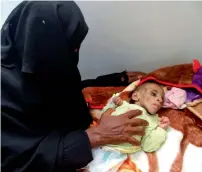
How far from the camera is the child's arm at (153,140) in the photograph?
4.85 feet

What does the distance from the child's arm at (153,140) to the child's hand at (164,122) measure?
4cm

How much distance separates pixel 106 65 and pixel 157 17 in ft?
1.32

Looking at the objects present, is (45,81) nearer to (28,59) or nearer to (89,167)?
(28,59)

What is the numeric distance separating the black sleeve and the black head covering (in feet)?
1.33

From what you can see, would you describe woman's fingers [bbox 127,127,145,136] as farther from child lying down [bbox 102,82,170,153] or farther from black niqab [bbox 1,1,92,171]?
black niqab [bbox 1,1,92,171]

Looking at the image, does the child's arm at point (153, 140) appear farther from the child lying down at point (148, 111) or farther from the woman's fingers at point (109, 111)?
the woman's fingers at point (109, 111)

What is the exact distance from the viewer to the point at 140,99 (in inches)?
62.8

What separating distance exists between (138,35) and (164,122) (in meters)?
0.53

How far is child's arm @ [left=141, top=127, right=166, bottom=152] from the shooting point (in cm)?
148

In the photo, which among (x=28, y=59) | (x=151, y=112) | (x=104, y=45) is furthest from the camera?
(x=104, y=45)

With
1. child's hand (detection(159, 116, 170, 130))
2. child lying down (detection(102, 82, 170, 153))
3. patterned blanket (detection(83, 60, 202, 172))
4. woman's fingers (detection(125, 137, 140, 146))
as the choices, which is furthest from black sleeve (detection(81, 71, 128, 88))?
woman's fingers (detection(125, 137, 140, 146))

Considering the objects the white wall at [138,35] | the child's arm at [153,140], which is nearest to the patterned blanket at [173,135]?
the child's arm at [153,140]

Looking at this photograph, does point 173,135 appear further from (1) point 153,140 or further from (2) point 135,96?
(2) point 135,96

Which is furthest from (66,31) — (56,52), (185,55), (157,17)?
(185,55)
